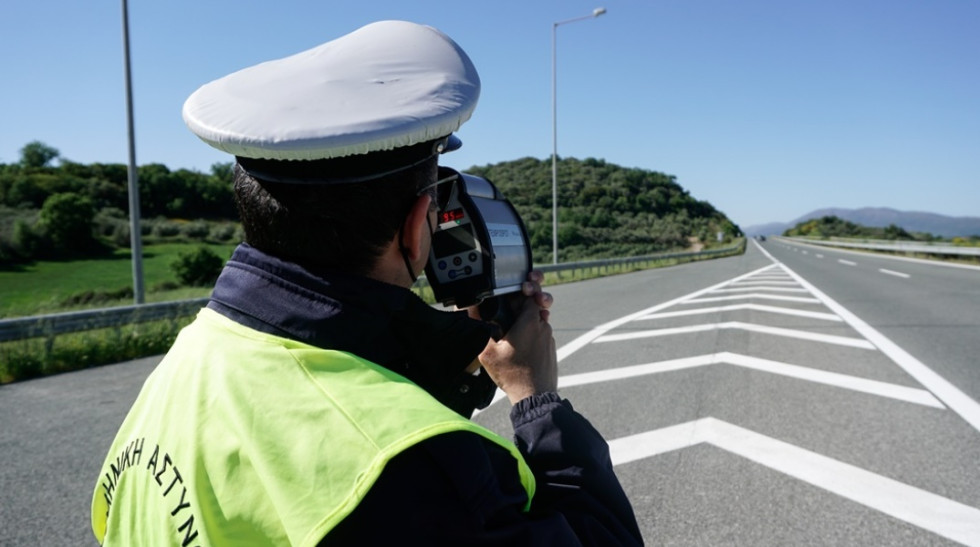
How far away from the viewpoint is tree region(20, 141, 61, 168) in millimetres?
38281

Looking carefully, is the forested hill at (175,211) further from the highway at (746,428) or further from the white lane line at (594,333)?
the highway at (746,428)

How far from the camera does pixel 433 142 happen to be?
41.1 inches

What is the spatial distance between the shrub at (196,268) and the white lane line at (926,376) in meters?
24.3

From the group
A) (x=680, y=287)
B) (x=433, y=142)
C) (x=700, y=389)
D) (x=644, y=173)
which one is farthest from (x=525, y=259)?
(x=644, y=173)

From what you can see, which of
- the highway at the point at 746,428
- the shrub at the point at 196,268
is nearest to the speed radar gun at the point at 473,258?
the highway at the point at 746,428

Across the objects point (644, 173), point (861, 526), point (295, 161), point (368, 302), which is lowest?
point (861, 526)

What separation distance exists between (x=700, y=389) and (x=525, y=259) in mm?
4288

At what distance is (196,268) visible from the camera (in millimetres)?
27109

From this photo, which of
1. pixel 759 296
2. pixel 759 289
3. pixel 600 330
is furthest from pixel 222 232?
pixel 600 330

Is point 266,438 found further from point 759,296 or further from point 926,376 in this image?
point 759,296

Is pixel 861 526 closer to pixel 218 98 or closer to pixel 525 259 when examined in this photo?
pixel 525 259

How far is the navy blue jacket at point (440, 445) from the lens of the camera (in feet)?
2.57

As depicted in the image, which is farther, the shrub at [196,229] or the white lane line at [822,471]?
the shrub at [196,229]

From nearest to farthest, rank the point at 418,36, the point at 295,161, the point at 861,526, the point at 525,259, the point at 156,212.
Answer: the point at 295,161 → the point at 418,36 → the point at 525,259 → the point at 861,526 → the point at 156,212
